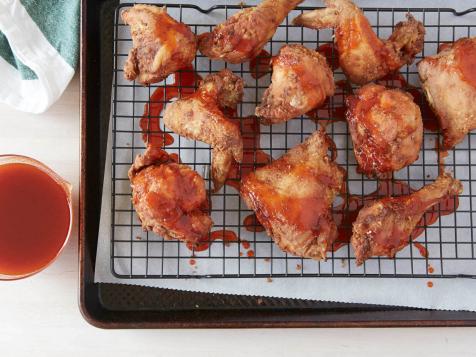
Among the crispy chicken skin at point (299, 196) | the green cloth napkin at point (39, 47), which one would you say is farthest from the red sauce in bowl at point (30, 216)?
the crispy chicken skin at point (299, 196)


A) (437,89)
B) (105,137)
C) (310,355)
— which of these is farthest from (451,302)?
(105,137)

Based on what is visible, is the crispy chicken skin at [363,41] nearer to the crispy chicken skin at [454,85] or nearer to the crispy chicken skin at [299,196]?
the crispy chicken skin at [454,85]

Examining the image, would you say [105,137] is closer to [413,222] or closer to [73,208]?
[73,208]

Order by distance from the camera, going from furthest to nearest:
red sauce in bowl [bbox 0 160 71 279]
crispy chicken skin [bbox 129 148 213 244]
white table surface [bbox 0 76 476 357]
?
white table surface [bbox 0 76 476 357] < red sauce in bowl [bbox 0 160 71 279] < crispy chicken skin [bbox 129 148 213 244]

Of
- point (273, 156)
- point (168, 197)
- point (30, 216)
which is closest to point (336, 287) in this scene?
point (273, 156)

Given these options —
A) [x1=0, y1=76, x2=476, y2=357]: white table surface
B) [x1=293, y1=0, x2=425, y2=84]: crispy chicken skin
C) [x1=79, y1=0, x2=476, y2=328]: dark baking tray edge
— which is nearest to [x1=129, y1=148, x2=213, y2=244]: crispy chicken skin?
[x1=79, y1=0, x2=476, y2=328]: dark baking tray edge

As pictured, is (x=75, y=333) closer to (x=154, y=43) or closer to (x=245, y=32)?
(x=154, y=43)

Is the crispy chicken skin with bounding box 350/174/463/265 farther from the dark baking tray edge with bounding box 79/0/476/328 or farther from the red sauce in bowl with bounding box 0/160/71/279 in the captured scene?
the red sauce in bowl with bounding box 0/160/71/279
